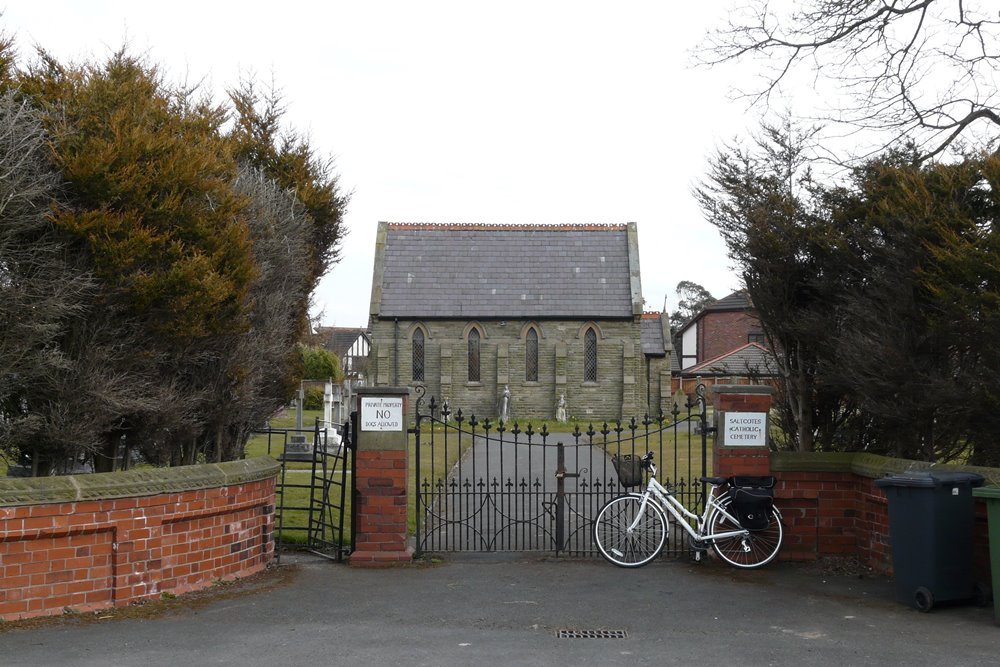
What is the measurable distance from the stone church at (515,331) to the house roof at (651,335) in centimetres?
179

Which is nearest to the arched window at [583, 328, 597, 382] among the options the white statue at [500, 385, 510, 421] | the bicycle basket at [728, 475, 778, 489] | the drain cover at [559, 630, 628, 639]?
the white statue at [500, 385, 510, 421]

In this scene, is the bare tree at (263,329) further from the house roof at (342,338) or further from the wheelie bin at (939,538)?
the house roof at (342,338)

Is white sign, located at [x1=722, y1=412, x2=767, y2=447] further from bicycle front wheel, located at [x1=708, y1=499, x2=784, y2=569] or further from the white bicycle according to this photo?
bicycle front wheel, located at [x1=708, y1=499, x2=784, y2=569]

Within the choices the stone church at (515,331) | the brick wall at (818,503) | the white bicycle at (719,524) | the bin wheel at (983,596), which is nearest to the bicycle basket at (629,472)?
the white bicycle at (719,524)

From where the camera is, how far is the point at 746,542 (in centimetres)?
927

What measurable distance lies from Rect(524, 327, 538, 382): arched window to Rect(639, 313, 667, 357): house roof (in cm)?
466

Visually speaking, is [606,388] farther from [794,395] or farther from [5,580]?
[5,580]

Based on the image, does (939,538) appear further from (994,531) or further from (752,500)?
(752,500)

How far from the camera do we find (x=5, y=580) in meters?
6.89

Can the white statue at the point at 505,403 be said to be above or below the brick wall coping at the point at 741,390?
below

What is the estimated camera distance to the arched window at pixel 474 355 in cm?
4184

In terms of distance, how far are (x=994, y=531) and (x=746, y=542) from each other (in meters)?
2.57

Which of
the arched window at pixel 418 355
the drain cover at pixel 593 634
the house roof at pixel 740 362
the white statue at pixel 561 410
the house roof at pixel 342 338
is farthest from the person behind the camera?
the house roof at pixel 342 338

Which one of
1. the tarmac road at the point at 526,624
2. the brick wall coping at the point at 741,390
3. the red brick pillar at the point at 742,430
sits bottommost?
the tarmac road at the point at 526,624
